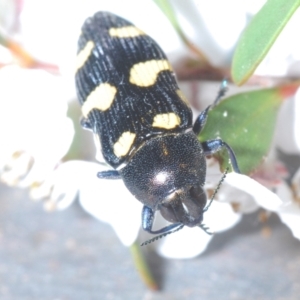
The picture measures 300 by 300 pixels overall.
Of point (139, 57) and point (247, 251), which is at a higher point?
point (139, 57)

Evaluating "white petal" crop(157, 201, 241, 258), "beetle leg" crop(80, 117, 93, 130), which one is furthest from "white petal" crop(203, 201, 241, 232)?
"beetle leg" crop(80, 117, 93, 130)

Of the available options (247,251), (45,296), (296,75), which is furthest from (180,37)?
(45,296)

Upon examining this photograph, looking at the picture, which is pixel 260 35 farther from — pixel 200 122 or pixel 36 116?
pixel 36 116

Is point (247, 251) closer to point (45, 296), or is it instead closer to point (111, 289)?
point (111, 289)

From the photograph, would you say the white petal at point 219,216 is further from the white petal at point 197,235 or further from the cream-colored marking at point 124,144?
the cream-colored marking at point 124,144

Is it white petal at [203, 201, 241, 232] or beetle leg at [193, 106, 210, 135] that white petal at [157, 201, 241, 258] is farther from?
beetle leg at [193, 106, 210, 135]

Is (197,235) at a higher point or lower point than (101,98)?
lower

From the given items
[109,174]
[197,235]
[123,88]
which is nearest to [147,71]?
[123,88]
